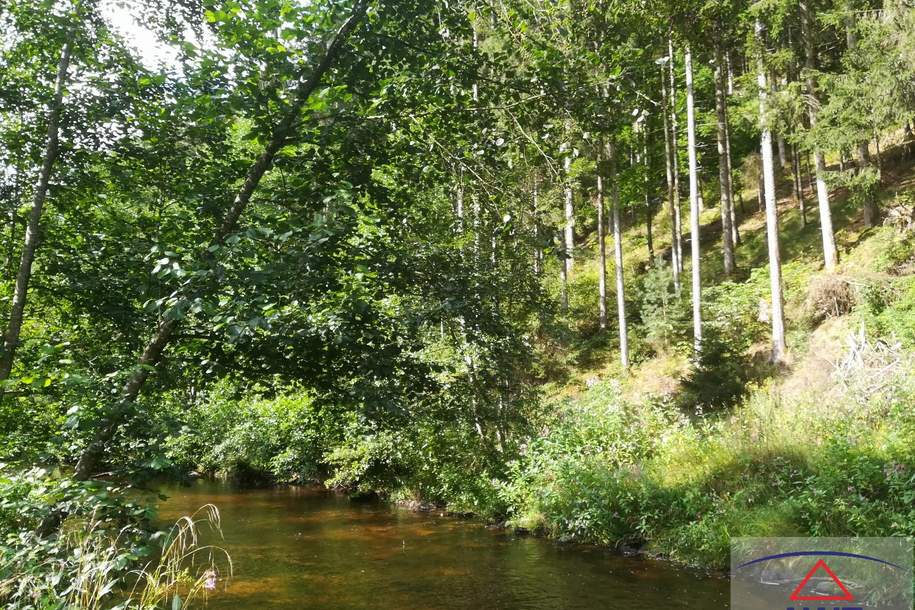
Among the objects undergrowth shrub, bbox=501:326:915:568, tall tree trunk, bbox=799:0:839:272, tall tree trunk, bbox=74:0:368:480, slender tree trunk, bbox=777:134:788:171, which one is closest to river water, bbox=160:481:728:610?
undergrowth shrub, bbox=501:326:915:568

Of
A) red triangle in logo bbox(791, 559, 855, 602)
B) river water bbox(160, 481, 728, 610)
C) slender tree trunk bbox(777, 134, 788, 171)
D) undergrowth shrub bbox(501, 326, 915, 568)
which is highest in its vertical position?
slender tree trunk bbox(777, 134, 788, 171)

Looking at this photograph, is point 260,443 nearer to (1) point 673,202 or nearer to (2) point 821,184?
(1) point 673,202

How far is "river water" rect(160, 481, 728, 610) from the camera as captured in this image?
25.2 feet

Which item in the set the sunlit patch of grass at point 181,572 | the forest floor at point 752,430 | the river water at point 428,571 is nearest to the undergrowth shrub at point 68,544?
the sunlit patch of grass at point 181,572

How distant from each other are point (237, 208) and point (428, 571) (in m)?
6.45

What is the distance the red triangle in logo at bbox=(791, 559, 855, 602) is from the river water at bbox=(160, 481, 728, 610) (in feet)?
2.57

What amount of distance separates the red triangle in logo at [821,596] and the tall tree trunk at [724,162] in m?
17.4

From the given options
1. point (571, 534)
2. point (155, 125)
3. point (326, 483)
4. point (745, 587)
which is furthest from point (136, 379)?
point (326, 483)

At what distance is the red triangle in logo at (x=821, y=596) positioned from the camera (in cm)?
655

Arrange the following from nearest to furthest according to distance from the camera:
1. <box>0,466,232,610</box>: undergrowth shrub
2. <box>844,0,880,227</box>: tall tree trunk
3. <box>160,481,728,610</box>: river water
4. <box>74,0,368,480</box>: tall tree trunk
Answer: <box>0,466,232,610</box>: undergrowth shrub → <box>74,0,368,480</box>: tall tree trunk → <box>160,481,728,610</box>: river water → <box>844,0,880,227</box>: tall tree trunk

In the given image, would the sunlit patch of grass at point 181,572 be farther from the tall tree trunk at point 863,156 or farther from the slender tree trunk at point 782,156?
the slender tree trunk at point 782,156

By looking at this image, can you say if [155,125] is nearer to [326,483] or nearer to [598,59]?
[598,59]

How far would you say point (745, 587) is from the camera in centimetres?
744

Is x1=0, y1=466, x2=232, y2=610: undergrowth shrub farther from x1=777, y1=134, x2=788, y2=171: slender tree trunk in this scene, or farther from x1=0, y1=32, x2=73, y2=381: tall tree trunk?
x1=777, y1=134, x2=788, y2=171: slender tree trunk
